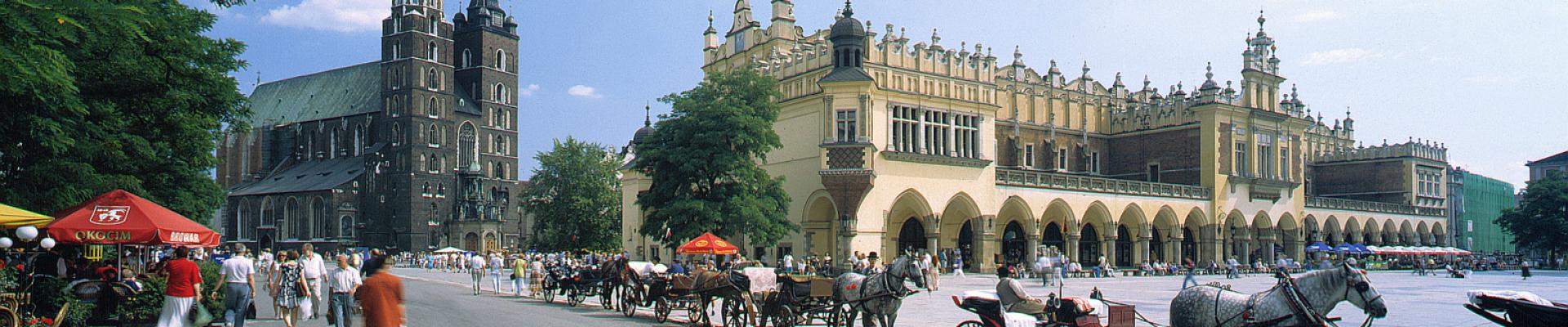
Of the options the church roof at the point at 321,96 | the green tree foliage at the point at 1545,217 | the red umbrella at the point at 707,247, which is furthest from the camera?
the church roof at the point at 321,96

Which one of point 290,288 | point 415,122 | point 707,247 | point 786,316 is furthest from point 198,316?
point 415,122

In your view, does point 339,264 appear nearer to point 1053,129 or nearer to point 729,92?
point 729,92

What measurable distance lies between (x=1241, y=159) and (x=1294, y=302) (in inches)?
2043

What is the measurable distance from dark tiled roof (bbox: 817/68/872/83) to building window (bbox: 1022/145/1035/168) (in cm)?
1597

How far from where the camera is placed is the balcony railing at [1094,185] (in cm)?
4831

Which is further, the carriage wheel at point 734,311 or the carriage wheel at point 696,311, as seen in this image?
the carriage wheel at point 696,311

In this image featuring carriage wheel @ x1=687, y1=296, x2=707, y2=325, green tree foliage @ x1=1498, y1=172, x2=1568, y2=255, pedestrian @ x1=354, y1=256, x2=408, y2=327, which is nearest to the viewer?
pedestrian @ x1=354, y1=256, x2=408, y2=327

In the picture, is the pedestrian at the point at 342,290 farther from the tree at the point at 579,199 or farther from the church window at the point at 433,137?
the church window at the point at 433,137

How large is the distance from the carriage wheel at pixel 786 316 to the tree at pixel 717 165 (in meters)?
21.3

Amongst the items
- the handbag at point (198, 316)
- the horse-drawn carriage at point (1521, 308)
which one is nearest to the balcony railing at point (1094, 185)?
the handbag at point (198, 316)

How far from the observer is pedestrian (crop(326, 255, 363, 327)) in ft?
53.7

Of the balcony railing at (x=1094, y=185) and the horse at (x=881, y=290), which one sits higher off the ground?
the balcony railing at (x=1094, y=185)

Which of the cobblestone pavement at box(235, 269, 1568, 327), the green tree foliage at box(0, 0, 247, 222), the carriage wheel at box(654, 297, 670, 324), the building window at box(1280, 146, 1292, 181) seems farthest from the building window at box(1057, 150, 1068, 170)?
the carriage wheel at box(654, 297, 670, 324)

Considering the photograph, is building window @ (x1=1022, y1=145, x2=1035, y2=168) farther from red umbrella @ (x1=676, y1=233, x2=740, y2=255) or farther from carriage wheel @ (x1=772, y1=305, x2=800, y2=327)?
carriage wheel @ (x1=772, y1=305, x2=800, y2=327)
